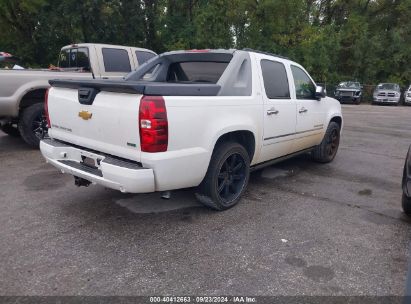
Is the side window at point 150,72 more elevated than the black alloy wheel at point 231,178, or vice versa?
the side window at point 150,72

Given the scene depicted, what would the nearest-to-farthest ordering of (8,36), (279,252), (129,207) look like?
1. (279,252)
2. (129,207)
3. (8,36)

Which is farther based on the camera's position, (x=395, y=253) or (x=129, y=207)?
(x=129, y=207)

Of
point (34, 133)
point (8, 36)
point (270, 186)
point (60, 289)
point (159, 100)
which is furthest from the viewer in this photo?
point (8, 36)

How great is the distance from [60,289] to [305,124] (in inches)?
157

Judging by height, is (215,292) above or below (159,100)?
below

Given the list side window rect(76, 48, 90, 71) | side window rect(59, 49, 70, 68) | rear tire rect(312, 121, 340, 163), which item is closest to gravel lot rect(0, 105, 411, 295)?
rear tire rect(312, 121, 340, 163)

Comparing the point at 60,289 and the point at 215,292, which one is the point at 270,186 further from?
the point at 60,289

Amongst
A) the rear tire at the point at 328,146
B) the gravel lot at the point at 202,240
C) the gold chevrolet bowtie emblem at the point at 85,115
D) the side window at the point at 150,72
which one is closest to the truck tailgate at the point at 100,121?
the gold chevrolet bowtie emblem at the point at 85,115

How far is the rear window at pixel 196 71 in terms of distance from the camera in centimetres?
441

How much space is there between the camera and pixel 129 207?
4.00 m

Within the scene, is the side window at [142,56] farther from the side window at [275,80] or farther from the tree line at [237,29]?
the tree line at [237,29]

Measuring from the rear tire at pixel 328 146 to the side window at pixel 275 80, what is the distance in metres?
1.71

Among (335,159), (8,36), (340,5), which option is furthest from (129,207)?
(340,5)

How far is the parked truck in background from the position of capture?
592 cm
